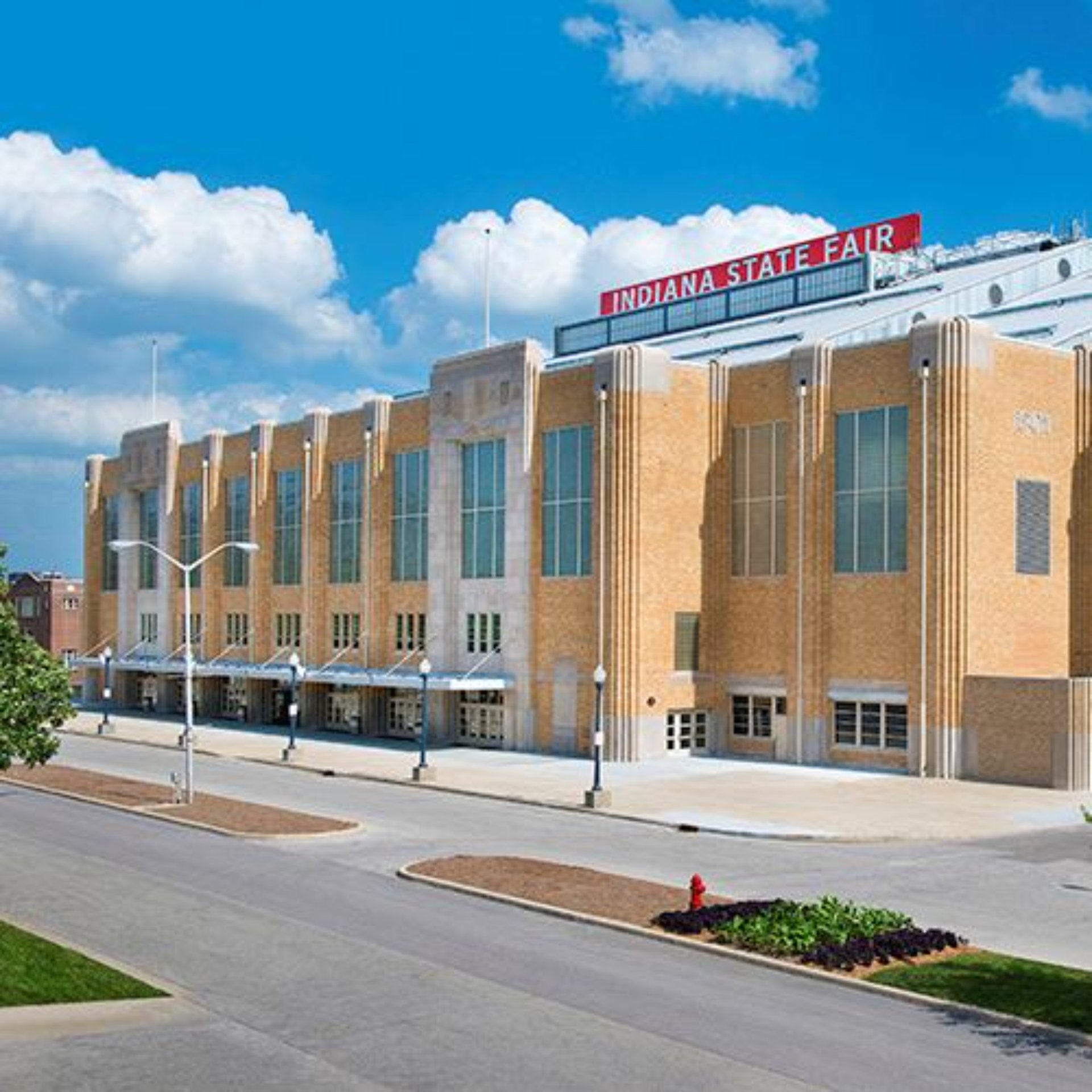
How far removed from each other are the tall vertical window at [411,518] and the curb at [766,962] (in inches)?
1411

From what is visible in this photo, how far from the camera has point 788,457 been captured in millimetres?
52531

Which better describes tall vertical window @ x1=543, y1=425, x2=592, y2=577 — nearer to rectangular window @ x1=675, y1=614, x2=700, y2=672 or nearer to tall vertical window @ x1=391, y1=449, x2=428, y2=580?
rectangular window @ x1=675, y1=614, x2=700, y2=672

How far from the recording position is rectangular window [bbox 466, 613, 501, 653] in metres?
58.7

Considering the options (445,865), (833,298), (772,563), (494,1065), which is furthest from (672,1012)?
(833,298)

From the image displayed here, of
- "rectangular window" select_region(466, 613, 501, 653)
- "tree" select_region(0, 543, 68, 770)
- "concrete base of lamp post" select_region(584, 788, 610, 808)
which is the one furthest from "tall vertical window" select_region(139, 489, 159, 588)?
"tree" select_region(0, 543, 68, 770)

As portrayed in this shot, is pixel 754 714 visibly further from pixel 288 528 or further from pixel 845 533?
pixel 288 528

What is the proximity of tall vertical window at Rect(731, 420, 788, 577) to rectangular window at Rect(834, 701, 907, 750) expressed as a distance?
18.2 ft

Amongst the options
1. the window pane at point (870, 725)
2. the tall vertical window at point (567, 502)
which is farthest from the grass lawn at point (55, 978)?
the tall vertical window at point (567, 502)

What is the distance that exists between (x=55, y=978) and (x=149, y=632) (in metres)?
66.5

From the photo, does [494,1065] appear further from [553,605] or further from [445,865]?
[553,605]

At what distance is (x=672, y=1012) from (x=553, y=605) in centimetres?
3800

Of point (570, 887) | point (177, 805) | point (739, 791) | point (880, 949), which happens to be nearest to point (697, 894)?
point (570, 887)

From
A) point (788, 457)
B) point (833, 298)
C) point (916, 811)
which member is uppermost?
point (833, 298)

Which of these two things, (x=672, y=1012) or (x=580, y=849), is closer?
(x=672, y=1012)
